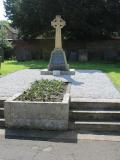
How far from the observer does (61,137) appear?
6852mm

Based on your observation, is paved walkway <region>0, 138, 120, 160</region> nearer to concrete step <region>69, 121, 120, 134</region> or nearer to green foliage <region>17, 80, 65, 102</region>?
concrete step <region>69, 121, 120, 134</region>

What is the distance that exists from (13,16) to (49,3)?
4.62 m

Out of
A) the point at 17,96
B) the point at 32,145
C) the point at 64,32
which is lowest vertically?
the point at 32,145

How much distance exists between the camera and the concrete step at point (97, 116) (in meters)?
7.66

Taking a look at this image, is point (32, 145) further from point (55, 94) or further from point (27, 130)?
point (55, 94)

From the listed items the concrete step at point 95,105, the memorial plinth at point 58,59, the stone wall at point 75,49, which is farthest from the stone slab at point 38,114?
the stone wall at point 75,49

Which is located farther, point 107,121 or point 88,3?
point 88,3

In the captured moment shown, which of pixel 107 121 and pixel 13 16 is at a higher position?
pixel 13 16

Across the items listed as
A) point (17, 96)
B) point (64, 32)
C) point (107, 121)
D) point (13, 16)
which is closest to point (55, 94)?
point (17, 96)

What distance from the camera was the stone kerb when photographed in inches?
283

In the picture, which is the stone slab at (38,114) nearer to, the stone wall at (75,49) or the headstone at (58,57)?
the headstone at (58,57)

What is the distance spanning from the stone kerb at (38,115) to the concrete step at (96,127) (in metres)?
0.28

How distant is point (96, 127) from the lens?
734cm

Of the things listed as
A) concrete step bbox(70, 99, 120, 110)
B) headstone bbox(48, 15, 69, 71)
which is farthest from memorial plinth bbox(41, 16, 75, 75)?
concrete step bbox(70, 99, 120, 110)
